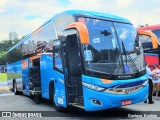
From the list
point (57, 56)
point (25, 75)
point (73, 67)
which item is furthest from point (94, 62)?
point (25, 75)

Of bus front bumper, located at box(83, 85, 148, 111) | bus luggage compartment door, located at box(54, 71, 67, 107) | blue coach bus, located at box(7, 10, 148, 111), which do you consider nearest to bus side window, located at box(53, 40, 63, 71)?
blue coach bus, located at box(7, 10, 148, 111)

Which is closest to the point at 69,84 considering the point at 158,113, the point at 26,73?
the point at 158,113

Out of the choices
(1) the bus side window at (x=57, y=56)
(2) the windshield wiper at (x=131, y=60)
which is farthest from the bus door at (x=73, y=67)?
(2) the windshield wiper at (x=131, y=60)

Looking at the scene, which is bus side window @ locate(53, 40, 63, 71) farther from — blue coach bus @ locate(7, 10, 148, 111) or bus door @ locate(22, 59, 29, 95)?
bus door @ locate(22, 59, 29, 95)

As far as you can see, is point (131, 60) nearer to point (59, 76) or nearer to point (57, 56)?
point (59, 76)

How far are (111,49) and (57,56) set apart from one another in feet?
7.40

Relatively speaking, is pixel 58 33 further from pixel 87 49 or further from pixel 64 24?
pixel 87 49

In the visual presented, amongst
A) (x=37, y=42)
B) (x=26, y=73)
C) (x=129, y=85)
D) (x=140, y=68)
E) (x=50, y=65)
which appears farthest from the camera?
(x=26, y=73)

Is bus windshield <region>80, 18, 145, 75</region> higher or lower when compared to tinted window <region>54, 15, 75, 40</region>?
lower

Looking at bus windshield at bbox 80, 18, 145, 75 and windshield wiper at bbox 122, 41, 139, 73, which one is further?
windshield wiper at bbox 122, 41, 139, 73

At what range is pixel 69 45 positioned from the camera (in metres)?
9.95

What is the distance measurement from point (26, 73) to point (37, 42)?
8.07 feet

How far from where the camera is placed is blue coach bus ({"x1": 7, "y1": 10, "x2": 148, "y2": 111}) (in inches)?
344

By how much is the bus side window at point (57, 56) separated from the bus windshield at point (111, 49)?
1.52 meters
